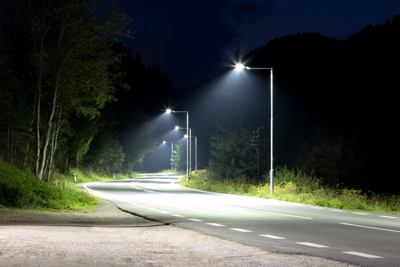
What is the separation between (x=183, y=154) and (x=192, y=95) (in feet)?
77.0

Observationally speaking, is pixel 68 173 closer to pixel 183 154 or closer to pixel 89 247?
pixel 89 247

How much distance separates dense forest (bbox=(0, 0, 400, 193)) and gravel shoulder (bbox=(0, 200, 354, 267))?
597 inches

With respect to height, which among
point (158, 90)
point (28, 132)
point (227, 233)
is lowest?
point (227, 233)

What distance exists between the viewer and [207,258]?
27.4 ft

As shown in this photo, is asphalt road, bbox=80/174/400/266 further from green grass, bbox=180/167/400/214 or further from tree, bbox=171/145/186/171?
tree, bbox=171/145/186/171

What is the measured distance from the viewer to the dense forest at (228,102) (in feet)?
89.7

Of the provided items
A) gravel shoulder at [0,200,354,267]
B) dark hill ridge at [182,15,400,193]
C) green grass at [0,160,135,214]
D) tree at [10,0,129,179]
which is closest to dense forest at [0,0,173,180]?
tree at [10,0,129,179]

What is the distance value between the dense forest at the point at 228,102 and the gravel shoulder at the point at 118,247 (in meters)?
15.2

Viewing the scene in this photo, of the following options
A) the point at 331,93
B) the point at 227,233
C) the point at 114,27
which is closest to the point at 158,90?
the point at 331,93

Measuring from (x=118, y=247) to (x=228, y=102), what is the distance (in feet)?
224

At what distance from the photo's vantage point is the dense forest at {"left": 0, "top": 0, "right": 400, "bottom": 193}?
27344mm

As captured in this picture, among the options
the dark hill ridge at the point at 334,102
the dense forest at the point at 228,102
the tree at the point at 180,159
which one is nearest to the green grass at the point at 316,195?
the dense forest at the point at 228,102

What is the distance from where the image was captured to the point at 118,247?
9383 mm

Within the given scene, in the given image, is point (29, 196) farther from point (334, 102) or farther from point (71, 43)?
point (334, 102)
